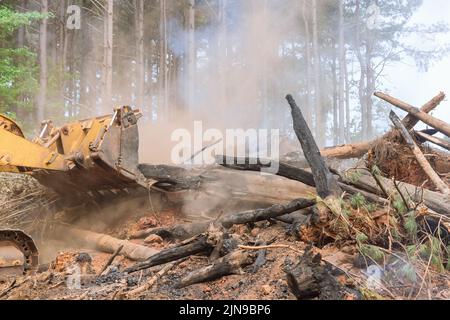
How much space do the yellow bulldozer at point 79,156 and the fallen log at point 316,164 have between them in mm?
2782

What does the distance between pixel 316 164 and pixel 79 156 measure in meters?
3.57

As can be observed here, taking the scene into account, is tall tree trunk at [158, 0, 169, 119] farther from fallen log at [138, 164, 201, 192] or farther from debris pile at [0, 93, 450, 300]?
debris pile at [0, 93, 450, 300]

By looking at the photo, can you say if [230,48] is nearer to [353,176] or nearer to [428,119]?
[428,119]

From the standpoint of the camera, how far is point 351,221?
4133mm

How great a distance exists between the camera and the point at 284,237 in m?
4.68

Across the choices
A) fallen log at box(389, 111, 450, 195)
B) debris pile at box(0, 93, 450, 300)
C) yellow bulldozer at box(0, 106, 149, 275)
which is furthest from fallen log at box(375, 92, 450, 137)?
yellow bulldozer at box(0, 106, 149, 275)

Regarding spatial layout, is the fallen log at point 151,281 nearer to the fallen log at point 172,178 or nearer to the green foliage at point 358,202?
the green foliage at point 358,202

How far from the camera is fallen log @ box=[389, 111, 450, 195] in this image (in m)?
5.03

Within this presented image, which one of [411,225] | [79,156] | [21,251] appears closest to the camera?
[411,225]

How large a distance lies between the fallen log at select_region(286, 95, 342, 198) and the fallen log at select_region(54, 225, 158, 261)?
235 centimetres

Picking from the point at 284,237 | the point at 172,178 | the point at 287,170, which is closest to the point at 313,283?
the point at 284,237

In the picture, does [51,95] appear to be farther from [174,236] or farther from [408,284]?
[408,284]

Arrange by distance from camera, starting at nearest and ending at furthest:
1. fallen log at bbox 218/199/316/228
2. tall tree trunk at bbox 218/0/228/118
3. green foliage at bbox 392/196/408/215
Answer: green foliage at bbox 392/196/408/215
fallen log at bbox 218/199/316/228
tall tree trunk at bbox 218/0/228/118
